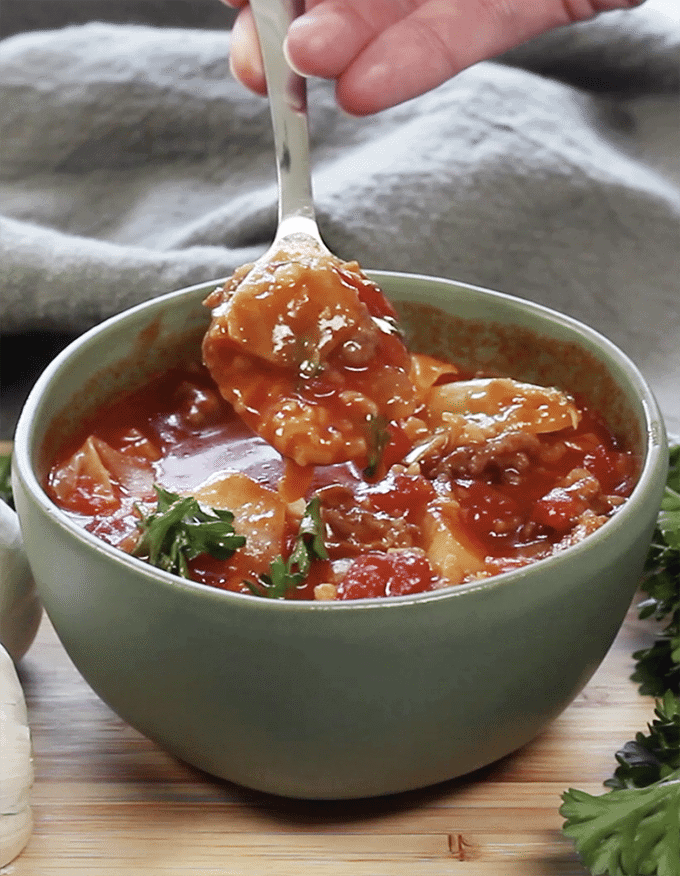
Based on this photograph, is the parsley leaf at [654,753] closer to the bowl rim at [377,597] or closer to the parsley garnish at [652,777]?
the parsley garnish at [652,777]

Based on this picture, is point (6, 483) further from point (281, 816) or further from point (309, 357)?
point (281, 816)

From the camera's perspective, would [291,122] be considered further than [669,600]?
Yes

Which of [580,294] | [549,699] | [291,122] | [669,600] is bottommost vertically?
[580,294]

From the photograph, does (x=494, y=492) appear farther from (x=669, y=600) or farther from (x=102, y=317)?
(x=102, y=317)

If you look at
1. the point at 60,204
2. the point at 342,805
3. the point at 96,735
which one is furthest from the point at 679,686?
the point at 60,204

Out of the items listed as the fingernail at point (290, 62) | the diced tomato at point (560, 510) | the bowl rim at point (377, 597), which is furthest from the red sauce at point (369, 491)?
the fingernail at point (290, 62)

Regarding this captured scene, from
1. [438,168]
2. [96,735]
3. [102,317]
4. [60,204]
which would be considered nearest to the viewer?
[96,735]
